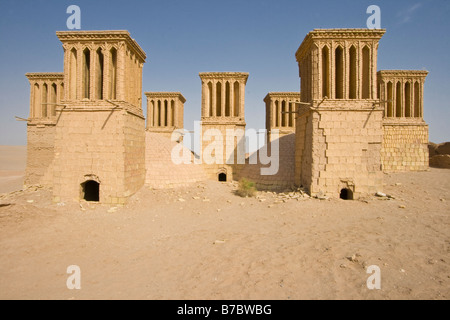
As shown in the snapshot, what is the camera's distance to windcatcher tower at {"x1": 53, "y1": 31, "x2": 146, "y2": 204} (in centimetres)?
1180

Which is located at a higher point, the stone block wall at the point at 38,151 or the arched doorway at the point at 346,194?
Result: the stone block wall at the point at 38,151

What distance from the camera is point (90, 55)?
39.8ft

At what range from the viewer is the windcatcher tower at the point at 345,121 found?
1215cm

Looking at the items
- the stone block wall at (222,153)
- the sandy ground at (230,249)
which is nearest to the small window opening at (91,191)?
the sandy ground at (230,249)

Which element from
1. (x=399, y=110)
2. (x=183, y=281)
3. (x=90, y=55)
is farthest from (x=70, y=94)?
(x=399, y=110)

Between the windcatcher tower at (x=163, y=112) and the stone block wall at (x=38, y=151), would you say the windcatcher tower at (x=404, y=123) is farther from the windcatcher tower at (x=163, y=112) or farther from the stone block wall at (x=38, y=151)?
the stone block wall at (x=38, y=151)

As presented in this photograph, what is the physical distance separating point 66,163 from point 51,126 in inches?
410

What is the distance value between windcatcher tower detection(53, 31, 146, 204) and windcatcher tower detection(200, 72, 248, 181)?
866 centimetres

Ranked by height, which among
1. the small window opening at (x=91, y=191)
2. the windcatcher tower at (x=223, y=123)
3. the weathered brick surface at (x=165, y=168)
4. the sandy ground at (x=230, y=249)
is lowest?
the sandy ground at (x=230, y=249)

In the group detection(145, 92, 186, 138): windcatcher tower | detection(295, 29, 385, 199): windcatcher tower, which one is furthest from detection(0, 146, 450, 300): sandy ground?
detection(145, 92, 186, 138): windcatcher tower

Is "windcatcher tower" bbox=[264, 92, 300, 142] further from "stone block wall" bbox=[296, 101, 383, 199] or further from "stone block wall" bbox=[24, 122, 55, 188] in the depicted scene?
"stone block wall" bbox=[24, 122, 55, 188]

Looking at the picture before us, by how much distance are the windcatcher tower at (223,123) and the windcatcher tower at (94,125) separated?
8662mm
